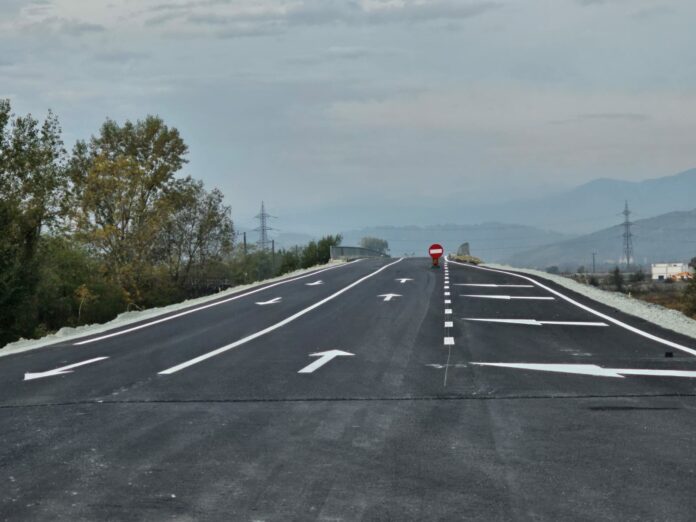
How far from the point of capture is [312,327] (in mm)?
16125

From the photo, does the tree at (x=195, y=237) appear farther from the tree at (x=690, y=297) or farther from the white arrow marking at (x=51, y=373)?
the white arrow marking at (x=51, y=373)

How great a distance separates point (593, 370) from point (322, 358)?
3436mm

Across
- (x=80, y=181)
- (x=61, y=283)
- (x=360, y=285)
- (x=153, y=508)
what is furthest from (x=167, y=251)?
(x=153, y=508)

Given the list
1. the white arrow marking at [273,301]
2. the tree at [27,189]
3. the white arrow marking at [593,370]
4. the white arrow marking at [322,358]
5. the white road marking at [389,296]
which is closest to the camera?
the white arrow marking at [593,370]

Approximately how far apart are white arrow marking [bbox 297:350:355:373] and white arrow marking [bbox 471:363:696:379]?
1960 millimetres

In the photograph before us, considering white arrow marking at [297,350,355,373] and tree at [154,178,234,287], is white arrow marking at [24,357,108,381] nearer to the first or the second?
white arrow marking at [297,350,355,373]

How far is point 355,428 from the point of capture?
22.8 feet

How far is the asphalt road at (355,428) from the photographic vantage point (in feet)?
16.1

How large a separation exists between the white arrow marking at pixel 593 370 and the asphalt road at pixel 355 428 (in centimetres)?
7

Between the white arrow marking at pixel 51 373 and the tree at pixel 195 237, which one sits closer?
the white arrow marking at pixel 51 373

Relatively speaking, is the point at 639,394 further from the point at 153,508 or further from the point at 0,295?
the point at 0,295

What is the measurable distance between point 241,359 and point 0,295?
95.5 ft

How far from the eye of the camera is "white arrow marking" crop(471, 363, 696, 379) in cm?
979

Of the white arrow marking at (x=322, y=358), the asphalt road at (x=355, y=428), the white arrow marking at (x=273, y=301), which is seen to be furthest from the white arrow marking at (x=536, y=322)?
the white arrow marking at (x=273, y=301)
